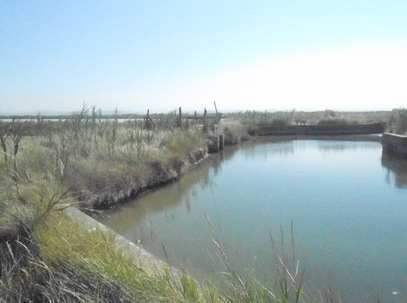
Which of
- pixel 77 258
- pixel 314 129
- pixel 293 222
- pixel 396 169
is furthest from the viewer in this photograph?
pixel 314 129

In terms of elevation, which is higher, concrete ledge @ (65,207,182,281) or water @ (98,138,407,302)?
concrete ledge @ (65,207,182,281)

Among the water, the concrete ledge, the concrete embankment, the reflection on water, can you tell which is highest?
the concrete embankment

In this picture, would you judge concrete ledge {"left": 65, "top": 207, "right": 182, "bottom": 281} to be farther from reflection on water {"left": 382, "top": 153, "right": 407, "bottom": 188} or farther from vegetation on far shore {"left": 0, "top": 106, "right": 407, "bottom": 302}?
reflection on water {"left": 382, "top": 153, "right": 407, "bottom": 188}

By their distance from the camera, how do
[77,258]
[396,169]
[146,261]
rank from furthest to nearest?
[396,169] < [146,261] < [77,258]

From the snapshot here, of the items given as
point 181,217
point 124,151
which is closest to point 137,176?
point 124,151

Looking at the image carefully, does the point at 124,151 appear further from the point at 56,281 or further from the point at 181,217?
the point at 56,281

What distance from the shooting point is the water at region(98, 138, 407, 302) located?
10.6 feet

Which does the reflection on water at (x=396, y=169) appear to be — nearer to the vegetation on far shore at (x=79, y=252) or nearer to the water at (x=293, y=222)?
the water at (x=293, y=222)

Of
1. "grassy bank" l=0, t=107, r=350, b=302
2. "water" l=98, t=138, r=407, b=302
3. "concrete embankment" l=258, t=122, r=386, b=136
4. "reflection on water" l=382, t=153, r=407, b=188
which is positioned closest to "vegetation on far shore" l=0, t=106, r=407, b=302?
"grassy bank" l=0, t=107, r=350, b=302

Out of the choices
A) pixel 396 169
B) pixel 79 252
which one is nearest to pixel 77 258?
pixel 79 252

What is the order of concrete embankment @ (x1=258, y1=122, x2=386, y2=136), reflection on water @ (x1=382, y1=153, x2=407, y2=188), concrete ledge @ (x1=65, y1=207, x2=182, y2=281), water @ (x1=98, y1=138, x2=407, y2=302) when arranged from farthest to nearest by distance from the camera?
concrete embankment @ (x1=258, y1=122, x2=386, y2=136) → reflection on water @ (x1=382, y1=153, x2=407, y2=188) → water @ (x1=98, y1=138, x2=407, y2=302) → concrete ledge @ (x1=65, y1=207, x2=182, y2=281)

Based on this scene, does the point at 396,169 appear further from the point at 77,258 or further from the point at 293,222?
the point at 77,258

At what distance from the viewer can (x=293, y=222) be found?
4.65m

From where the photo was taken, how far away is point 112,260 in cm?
222
